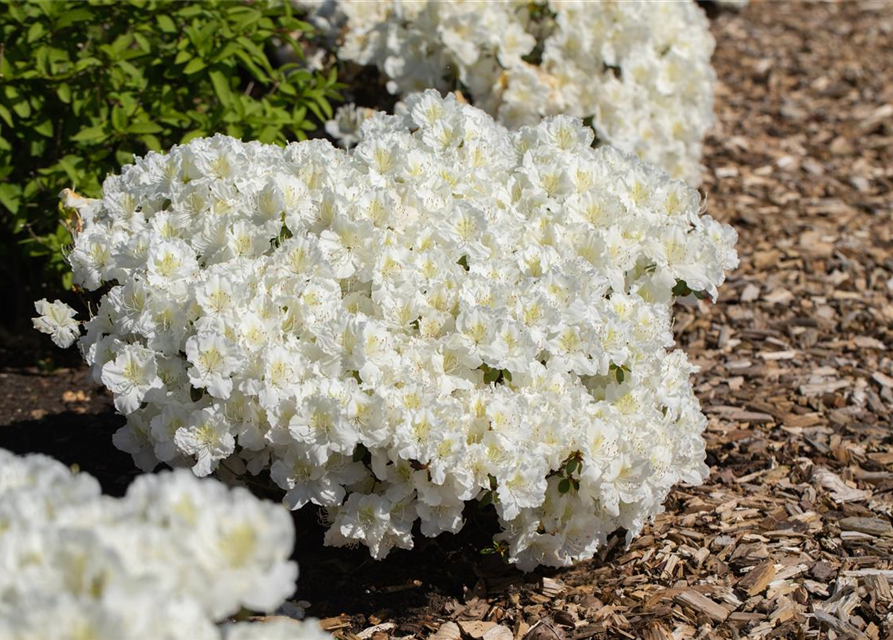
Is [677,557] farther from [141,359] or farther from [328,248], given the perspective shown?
[141,359]

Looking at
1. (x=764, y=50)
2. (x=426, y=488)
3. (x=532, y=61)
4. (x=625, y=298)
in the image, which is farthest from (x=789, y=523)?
(x=764, y=50)

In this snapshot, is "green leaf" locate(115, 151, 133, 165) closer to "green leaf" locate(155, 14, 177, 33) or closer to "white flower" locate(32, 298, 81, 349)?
"green leaf" locate(155, 14, 177, 33)

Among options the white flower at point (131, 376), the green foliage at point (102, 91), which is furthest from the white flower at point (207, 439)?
the green foliage at point (102, 91)

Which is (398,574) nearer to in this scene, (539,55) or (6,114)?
(6,114)

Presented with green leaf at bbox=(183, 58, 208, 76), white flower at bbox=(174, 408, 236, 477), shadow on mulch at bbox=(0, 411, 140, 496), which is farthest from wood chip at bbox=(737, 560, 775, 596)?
green leaf at bbox=(183, 58, 208, 76)

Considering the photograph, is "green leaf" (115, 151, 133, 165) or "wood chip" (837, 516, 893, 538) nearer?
"wood chip" (837, 516, 893, 538)

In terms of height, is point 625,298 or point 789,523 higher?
point 625,298

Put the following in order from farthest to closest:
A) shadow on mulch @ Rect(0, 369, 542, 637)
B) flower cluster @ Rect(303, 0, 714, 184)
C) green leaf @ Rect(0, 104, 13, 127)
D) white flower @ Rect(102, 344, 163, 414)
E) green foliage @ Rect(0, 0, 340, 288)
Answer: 1. flower cluster @ Rect(303, 0, 714, 184)
2. green foliage @ Rect(0, 0, 340, 288)
3. green leaf @ Rect(0, 104, 13, 127)
4. shadow on mulch @ Rect(0, 369, 542, 637)
5. white flower @ Rect(102, 344, 163, 414)

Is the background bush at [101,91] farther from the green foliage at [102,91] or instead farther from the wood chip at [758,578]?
the wood chip at [758,578]
